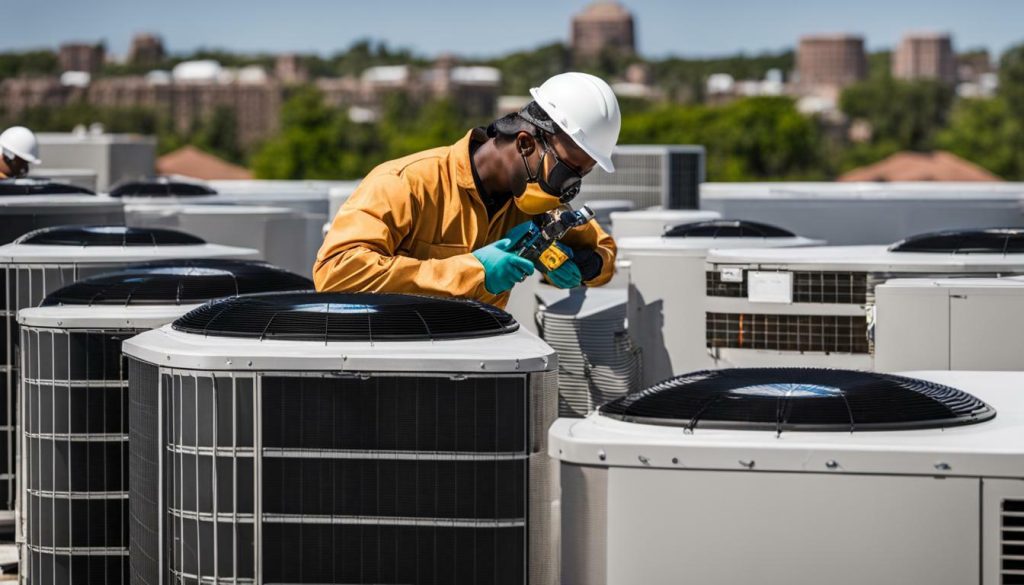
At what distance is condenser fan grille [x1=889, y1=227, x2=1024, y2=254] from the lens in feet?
37.8

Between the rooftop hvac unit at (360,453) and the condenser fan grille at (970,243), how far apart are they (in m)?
5.81

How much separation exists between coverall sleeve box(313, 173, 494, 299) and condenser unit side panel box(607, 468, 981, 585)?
1863 millimetres

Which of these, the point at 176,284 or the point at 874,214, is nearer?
the point at 176,284

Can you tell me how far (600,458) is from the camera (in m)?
5.46

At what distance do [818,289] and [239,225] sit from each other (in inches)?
318

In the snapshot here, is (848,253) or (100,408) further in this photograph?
(848,253)

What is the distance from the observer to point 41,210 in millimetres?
13000

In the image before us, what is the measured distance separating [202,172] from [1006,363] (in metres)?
80.3

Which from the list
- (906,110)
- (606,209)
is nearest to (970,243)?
(606,209)

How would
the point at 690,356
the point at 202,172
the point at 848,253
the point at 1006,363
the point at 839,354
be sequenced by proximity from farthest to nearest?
the point at 202,172 → the point at 690,356 → the point at 848,253 → the point at 839,354 → the point at 1006,363

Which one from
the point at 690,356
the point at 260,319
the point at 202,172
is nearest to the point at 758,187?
the point at 690,356

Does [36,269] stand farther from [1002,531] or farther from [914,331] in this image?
[1002,531]

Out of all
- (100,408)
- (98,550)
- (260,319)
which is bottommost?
(98,550)

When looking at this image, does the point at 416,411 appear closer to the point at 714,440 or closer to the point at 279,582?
the point at 279,582
